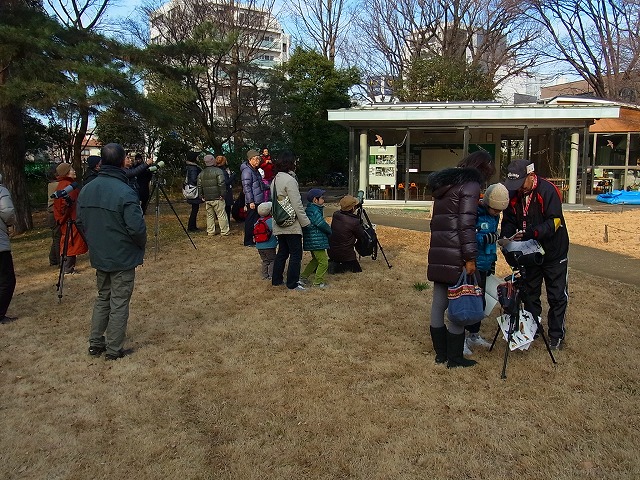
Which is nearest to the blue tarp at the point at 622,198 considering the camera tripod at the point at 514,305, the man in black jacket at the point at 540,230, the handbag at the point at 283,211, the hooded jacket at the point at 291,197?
the hooded jacket at the point at 291,197

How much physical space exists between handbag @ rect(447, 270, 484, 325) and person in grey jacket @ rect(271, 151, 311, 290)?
2684mm

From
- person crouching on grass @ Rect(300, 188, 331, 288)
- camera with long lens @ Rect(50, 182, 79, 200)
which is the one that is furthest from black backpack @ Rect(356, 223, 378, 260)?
camera with long lens @ Rect(50, 182, 79, 200)

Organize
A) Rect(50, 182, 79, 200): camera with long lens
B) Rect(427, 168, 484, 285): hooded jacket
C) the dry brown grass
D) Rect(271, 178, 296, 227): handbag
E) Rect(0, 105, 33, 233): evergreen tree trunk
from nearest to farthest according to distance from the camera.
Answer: the dry brown grass < Rect(427, 168, 484, 285): hooded jacket < Rect(271, 178, 296, 227): handbag < Rect(50, 182, 79, 200): camera with long lens < Rect(0, 105, 33, 233): evergreen tree trunk

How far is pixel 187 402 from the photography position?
387 cm

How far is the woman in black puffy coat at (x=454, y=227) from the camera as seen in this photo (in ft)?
13.1

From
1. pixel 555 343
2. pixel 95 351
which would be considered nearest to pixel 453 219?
pixel 555 343

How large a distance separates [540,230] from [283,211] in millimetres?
3018

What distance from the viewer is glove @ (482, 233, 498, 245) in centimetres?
453

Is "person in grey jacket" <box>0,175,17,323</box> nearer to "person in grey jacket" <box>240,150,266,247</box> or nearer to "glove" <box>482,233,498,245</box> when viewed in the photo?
"person in grey jacket" <box>240,150,266,247</box>

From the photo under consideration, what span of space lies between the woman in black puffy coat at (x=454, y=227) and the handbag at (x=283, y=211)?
2466 mm

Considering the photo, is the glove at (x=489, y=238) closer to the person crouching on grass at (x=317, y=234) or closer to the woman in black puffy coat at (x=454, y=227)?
the woman in black puffy coat at (x=454, y=227)

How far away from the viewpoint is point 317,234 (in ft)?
22.6

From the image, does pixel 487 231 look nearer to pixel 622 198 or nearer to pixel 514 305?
pixel 514 305

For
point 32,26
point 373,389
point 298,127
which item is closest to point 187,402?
point 373,389
